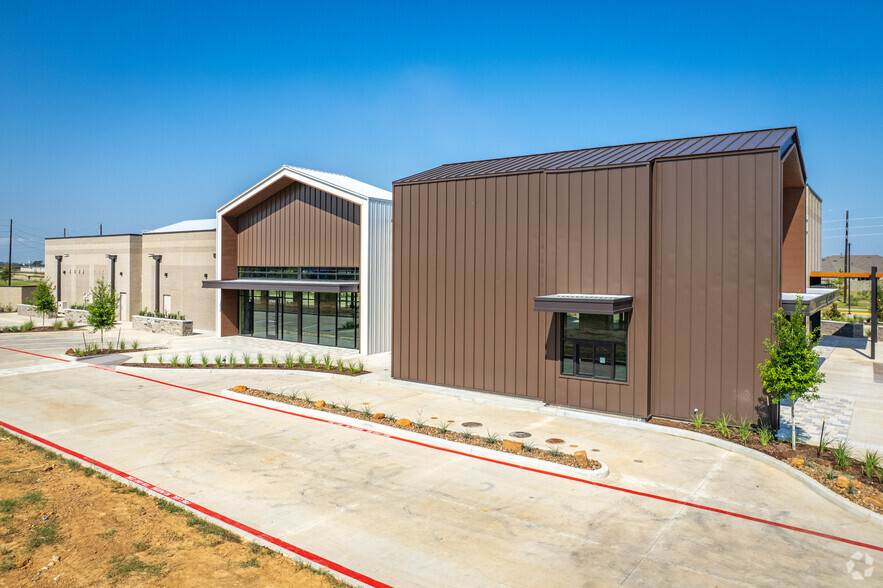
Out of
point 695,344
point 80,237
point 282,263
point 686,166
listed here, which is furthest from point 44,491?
point 80,237

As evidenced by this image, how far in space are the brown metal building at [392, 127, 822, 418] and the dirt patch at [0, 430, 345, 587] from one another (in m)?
9.40

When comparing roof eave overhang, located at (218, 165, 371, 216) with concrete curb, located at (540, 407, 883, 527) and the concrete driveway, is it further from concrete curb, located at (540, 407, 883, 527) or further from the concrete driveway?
concrete curb, located at (540, 407, 883, 527)

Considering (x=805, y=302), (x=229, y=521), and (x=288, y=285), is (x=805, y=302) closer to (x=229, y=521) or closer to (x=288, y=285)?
(x=229, y=521)

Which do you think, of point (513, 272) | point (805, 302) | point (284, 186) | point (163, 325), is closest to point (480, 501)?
point (513, 272)

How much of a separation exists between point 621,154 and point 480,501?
1128cm

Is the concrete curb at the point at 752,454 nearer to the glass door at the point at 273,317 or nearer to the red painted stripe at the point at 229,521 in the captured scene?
the red painted stripe at the point at 229,521

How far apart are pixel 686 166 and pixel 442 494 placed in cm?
1012

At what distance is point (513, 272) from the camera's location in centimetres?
1672

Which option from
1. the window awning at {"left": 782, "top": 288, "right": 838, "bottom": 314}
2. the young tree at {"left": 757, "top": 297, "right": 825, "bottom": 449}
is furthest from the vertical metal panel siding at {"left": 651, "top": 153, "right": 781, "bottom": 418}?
the young tree at {"left": 757, "top": 297, "right": 825, "bottom": 449}

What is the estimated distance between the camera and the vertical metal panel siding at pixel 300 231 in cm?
2681

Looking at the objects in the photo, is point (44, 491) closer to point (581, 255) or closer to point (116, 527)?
point (116, 527)

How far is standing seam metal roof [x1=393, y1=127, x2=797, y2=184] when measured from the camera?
14656mm

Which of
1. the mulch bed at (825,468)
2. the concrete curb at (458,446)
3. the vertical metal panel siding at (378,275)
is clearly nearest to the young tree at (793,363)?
the mulch bed at (825,468)

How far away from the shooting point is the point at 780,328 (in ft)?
40.4
